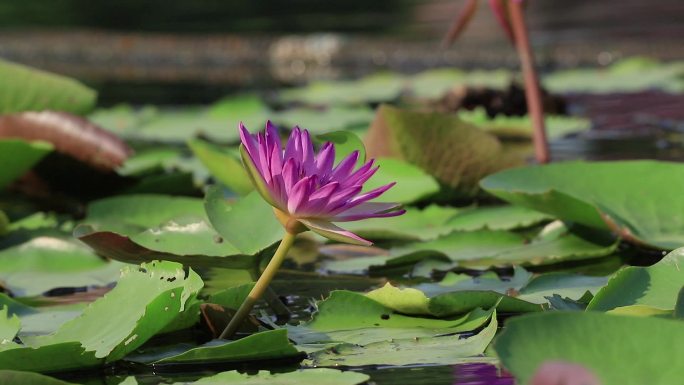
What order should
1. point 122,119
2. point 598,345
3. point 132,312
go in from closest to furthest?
point 598,345 → point 132,312 → point 122,119

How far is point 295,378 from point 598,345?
25cm

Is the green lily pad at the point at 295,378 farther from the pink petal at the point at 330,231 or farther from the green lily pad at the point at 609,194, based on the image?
the green lily pad at the point at 609,194

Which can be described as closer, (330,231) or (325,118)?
(330,231)

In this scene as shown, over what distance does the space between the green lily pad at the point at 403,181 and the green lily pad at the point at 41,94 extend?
489 mm

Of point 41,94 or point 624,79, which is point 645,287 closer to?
point 41,94

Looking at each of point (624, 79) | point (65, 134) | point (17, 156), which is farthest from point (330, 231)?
point (624, 79)

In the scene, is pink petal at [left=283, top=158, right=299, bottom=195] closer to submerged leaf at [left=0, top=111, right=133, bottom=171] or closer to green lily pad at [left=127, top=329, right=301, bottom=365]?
green lily pad at [left=127, top=329, right=301, bottom=365]

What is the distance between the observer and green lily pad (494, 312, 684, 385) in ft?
2.71

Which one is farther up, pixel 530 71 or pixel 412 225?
pixel 530 71

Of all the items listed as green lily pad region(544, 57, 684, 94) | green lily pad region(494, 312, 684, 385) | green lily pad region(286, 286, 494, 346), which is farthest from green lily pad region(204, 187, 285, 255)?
green lily pad region(544, 57, 684, 94)

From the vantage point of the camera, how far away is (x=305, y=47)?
19.2 ft

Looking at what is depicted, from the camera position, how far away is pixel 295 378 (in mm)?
980

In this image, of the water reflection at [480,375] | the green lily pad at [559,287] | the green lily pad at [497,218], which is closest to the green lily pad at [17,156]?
the green lily pad at [497,218]

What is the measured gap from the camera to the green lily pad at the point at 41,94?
192 centimetres
